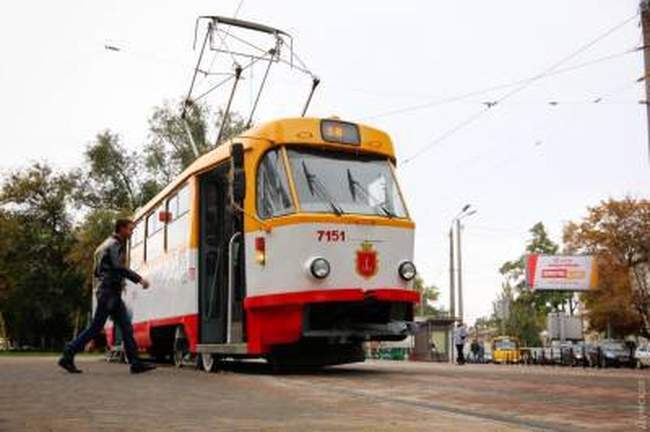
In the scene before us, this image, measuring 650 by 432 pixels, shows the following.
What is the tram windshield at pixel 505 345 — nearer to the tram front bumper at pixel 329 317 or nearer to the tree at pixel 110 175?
the tree at pixel 110 175

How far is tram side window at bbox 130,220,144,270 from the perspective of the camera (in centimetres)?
1925

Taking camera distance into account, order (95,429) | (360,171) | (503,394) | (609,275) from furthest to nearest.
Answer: (609,275) → (360,171) → (503,394) → (95,429)

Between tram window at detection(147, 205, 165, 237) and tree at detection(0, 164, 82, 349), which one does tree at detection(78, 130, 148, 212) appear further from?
tram window at detection(147, 205, 165, 237)

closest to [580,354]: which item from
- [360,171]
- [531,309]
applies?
[360,171]

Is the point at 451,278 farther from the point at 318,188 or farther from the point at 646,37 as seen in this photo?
the point at 318,188

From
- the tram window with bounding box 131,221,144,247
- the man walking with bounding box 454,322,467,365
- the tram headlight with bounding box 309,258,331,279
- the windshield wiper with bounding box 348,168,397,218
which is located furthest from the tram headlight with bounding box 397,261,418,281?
the man walking with bounding box 454,322,467,365

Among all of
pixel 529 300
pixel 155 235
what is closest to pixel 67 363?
pixel 155 235

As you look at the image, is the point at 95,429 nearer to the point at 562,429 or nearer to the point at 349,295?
the point at 562,429

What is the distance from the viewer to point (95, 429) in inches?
236

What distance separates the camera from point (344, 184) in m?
12.9

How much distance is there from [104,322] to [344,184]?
376 centimetres

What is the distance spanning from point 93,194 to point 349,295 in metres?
50.5

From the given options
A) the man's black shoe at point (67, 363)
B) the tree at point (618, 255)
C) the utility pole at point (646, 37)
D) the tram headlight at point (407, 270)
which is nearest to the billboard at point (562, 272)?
the tree at point (618, 255)

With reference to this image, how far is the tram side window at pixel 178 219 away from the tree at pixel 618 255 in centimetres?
4354
